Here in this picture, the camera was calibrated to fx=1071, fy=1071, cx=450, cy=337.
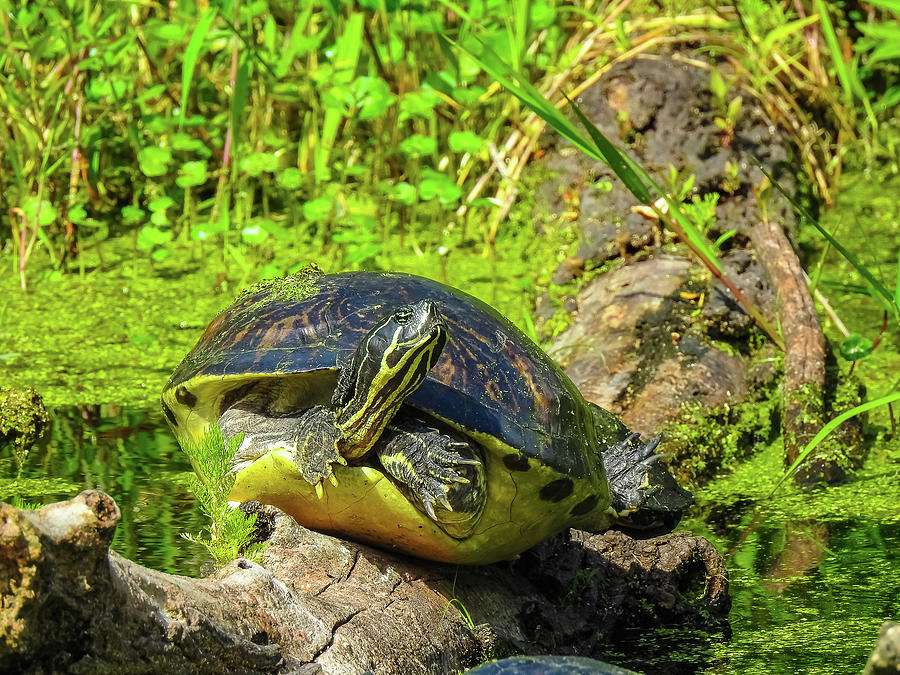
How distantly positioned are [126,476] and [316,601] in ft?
4.44

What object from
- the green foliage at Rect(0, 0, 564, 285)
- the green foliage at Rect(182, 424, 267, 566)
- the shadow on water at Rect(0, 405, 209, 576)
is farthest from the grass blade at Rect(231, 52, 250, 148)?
the green foliage at Rect(182, 424, 267, 566)

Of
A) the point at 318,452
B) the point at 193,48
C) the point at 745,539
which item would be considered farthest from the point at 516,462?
the point at 193,48

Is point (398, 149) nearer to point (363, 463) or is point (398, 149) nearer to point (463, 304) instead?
point (463, 304)


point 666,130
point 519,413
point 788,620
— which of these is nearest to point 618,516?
point 788,620

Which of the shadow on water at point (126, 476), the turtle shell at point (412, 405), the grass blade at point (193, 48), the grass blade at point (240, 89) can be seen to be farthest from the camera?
the grass blade at point (240, 89)

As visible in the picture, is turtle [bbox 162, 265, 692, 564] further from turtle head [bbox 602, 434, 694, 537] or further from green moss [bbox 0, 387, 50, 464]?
green moss [bbox 0, 387, 50, 464]

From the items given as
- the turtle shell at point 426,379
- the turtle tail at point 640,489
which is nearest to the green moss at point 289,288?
the turtle shell at point 426,379

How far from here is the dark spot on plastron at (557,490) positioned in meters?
2.11

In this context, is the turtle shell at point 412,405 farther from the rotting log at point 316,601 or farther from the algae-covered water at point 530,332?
the algae-covered water at point 530,332

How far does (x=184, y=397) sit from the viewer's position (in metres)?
2.23

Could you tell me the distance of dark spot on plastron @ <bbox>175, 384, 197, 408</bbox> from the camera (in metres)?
2.20

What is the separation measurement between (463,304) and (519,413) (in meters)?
0.32

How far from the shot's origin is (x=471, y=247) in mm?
4719

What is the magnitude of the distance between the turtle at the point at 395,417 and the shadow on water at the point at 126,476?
0.30m
